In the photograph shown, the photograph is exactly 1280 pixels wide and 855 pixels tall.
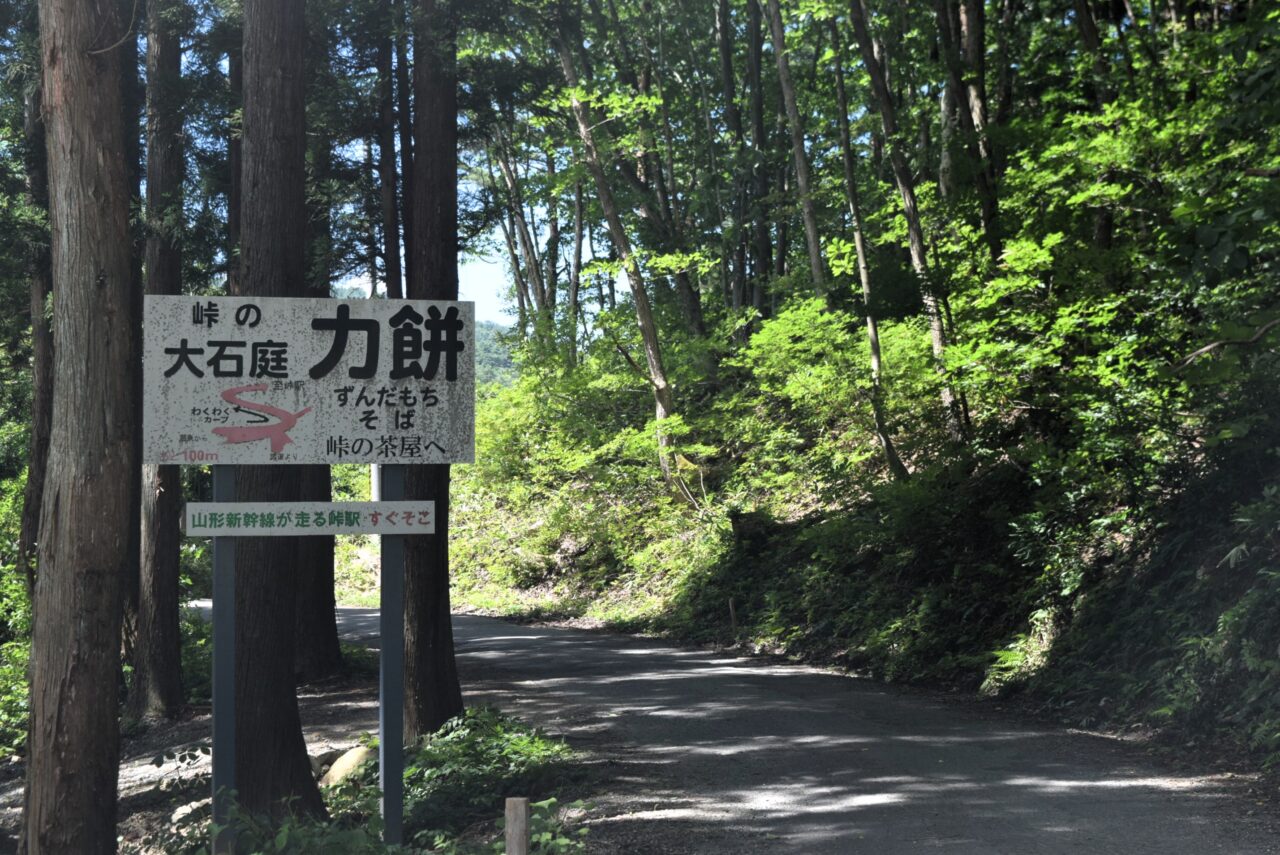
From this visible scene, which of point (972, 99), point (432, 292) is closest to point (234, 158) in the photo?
point (432, 292)

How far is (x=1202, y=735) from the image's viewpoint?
8.73 metres

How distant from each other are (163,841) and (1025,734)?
689 centimetres

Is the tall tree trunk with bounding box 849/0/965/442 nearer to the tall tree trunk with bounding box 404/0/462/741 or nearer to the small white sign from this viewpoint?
the tall tree trunk with bounding box 404/0/462/741

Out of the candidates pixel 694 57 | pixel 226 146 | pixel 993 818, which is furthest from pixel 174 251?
pixel 694 57

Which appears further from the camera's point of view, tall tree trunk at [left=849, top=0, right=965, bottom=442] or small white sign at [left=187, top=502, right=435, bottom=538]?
tall tree trunk at [left=849, top=0, right=965, bottom=442]

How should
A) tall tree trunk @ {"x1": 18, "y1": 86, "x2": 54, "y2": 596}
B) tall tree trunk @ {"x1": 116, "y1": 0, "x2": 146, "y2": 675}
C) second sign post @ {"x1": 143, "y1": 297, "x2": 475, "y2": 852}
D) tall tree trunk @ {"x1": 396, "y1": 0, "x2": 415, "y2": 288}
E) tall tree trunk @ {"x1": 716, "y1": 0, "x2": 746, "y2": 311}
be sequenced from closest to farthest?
second sign post @ {"x1": 143, "y1": 297, "x2": 475, "y2": 852} → tall tree trunk @ {"x1": 396, "y1": 0, "x2": 415, "y2": 288} → tall tree trunk @ {"x1": 116, "y1": 0, "x2": 146, "y2": 675} → tall tree trunk @ {"x1": 18, "y1": 86, "x2": 54, "y2": 596} → tall tree trunk @ {"x1": 716, "y1": 0, "x2": 746, "y2": 311}

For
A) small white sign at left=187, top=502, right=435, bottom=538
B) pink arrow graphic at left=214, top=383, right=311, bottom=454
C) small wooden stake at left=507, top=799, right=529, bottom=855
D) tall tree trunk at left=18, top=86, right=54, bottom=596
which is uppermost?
tall tree trunk at left=18, top=86, right=54, bottom=596

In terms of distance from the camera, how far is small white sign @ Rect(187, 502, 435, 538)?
20.3 ft

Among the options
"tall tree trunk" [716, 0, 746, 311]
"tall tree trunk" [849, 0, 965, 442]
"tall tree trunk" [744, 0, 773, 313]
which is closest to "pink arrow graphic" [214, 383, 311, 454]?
"tall tree trunk" [849, 0, 965, 442]

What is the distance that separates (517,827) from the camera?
14.4ft

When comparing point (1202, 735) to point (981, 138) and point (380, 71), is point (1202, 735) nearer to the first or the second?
point (981, 138)

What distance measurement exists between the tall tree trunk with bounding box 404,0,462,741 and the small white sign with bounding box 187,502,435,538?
3.25m

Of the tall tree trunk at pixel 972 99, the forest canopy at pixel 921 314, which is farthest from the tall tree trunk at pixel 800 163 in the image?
the tall tree trunk at pixel 972 99

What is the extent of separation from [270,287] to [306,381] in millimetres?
1500
